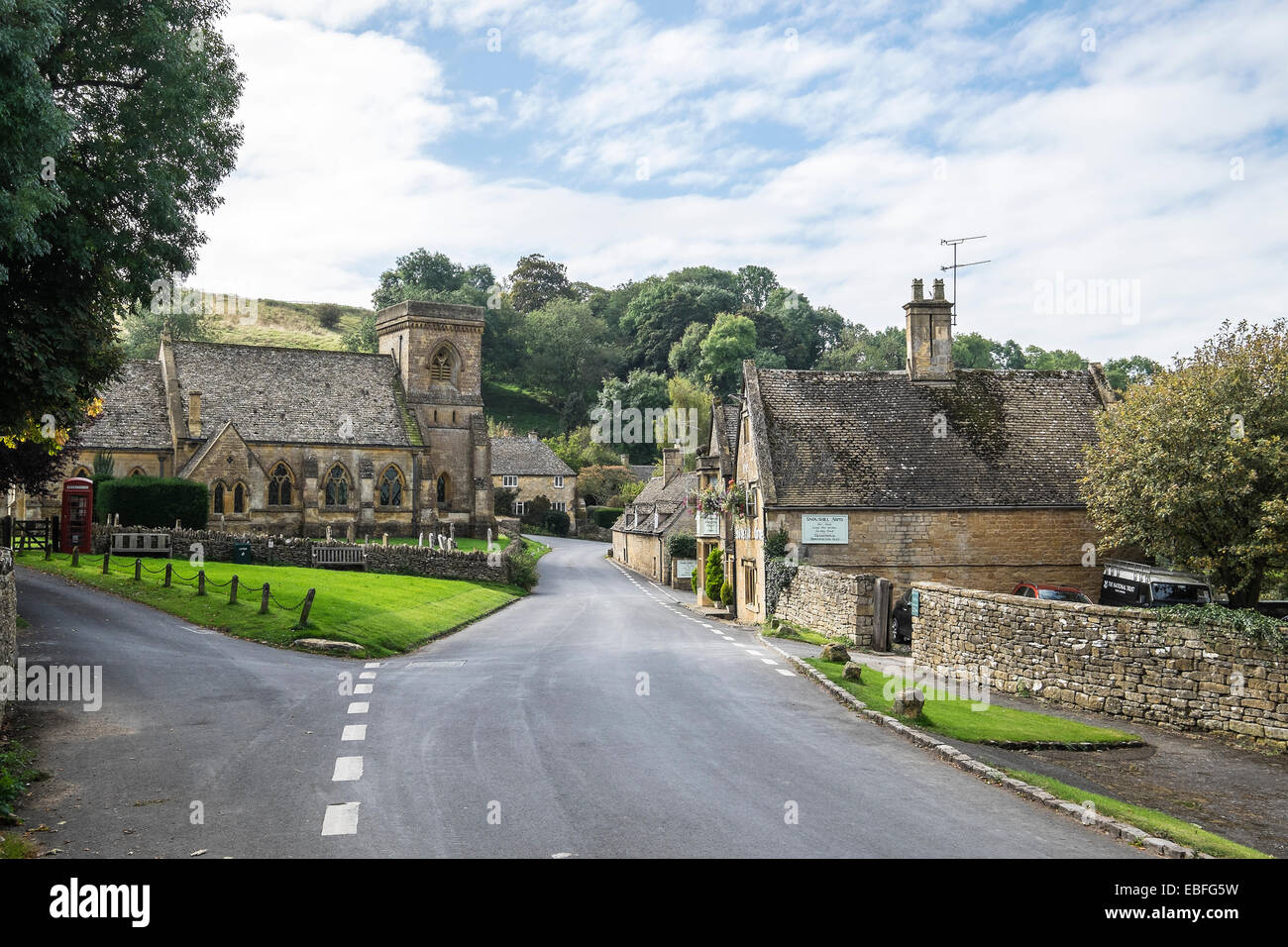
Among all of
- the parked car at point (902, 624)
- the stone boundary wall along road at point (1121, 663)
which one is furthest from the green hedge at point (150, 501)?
the stone boundary wall along road at point (1121, 663)

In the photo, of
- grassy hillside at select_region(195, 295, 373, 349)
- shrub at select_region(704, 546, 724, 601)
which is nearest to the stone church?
shrub at select_region(704, 546, 724, 601)

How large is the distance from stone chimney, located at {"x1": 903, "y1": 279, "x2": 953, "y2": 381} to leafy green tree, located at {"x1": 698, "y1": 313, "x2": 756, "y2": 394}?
6379 centimetres

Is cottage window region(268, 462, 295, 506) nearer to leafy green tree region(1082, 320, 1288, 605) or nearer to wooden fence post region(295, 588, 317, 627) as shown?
wooden fence post region(295, 588, 317, 627)

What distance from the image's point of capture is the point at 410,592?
A: 3509cm

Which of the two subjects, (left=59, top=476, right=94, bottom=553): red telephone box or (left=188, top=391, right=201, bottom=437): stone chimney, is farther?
(left=188, top=391, right=201, bottom=437): stone chimney

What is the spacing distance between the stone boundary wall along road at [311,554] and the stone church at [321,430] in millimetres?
8562

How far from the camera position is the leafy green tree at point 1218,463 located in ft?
74.4

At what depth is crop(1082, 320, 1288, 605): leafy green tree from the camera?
74.4 feet

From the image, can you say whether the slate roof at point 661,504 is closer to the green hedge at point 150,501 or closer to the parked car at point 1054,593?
the green hedge at point 150,501

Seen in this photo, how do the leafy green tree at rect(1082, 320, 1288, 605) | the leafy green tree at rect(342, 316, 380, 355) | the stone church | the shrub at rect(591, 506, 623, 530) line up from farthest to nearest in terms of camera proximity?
1. the leafy green tree at rect(342, 316, 380, 355)
2. the shrub at rect(591, 506, 623, 530)
3. the stone church
4. the leafy green tree at rect(1082, 320, 1288, 605)

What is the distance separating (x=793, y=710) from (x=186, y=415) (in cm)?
4647

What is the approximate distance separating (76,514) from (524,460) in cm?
5656

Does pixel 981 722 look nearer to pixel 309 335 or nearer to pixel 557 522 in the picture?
pixel 557 522

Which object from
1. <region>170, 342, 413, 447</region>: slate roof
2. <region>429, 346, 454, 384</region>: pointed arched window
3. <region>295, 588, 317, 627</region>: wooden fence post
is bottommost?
<region>295, 588, 317, 627</region>: wooden fence post
